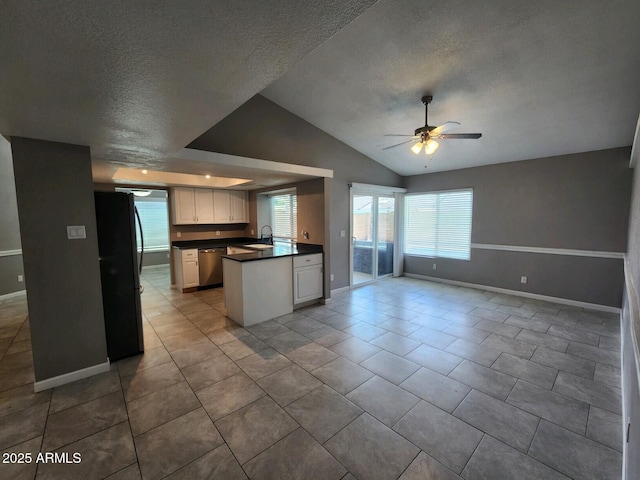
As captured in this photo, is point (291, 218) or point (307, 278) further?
point (291, 218)

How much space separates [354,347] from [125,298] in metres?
2.61

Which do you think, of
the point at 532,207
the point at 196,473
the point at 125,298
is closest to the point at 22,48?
the point at 196,473

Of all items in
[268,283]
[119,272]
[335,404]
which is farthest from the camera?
[268,283]

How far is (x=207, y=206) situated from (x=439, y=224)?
5.21m

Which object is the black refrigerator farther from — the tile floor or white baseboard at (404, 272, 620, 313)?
white baseboard at (404, 272, 620, 313)

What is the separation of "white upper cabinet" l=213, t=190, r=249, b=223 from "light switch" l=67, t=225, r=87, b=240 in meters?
3.42

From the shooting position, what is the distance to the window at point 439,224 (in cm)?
571

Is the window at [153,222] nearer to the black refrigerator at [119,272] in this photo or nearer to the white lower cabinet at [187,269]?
the white lower cabinet at [187,269]

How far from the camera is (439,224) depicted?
20.0 ft

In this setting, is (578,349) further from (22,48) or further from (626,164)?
(22,48)

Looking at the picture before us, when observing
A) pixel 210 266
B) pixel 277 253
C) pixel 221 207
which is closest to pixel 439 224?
pixel 277 253

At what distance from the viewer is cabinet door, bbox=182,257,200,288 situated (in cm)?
527

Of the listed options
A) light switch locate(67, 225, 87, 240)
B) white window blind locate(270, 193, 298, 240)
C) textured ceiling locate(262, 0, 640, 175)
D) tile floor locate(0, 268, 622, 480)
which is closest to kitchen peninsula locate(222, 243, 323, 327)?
tile floor locate(0, 268, 622, 480)

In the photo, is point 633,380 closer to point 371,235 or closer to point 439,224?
point 371,235
